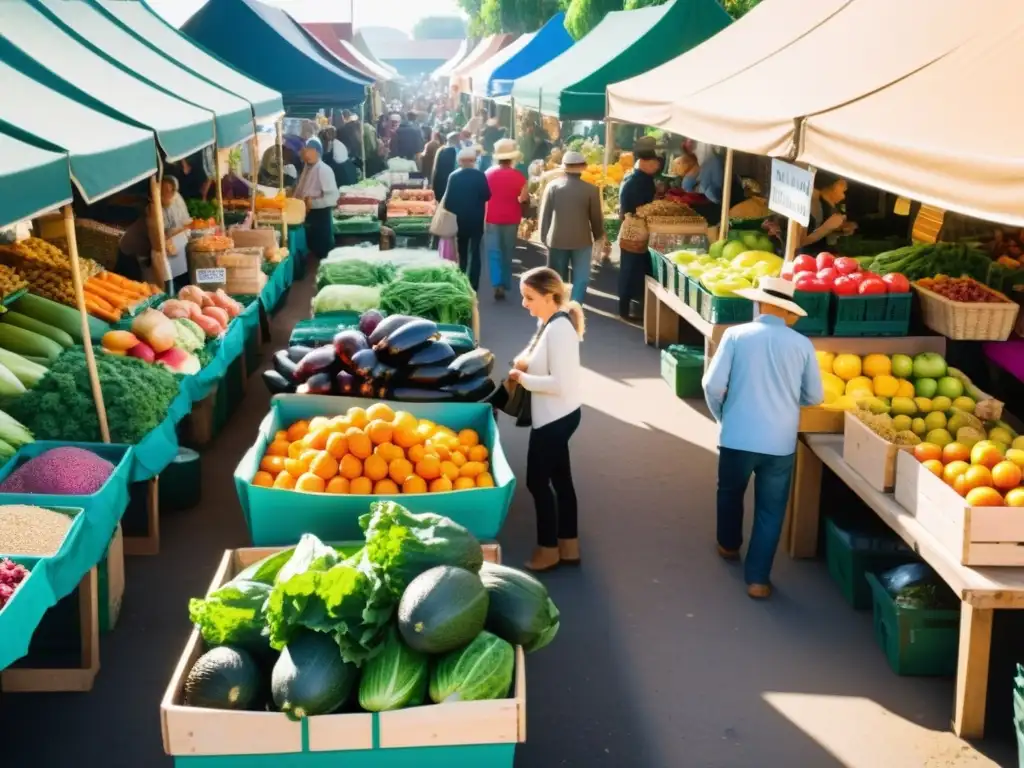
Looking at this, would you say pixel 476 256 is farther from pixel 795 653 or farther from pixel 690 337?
pixel 795 653

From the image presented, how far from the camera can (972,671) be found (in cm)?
466

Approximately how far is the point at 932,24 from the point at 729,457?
321 cm

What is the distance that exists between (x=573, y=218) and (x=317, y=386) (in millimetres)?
5985

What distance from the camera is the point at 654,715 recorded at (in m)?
4.86

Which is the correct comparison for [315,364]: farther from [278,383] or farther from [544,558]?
[544,558]

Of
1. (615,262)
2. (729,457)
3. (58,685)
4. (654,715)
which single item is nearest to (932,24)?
(729,457)

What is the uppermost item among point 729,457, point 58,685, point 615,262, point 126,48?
point 126,48

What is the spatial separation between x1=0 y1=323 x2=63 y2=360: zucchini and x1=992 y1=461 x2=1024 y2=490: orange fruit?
531 centimetres

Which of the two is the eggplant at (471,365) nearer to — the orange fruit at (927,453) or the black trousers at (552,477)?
the black trousers at (552,477)

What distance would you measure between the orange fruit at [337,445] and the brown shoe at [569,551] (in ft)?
5.49

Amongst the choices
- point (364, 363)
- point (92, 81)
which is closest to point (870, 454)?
point (364, 363)

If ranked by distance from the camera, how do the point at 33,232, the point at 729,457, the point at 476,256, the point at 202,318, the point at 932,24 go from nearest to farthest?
the point at 729,457, the point at 932,24, the point at 202,318, the point at 33,232, the point at 476,256

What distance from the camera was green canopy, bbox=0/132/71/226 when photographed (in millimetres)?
4473

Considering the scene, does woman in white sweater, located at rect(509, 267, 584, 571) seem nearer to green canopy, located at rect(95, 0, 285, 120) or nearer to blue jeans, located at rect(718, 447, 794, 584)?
blue jeans, located at rect(718, 447, 794, 584)
